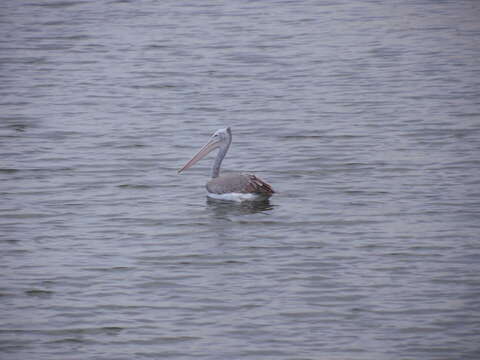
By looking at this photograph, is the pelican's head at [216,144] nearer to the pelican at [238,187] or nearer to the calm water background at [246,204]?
the calm water background at [246,204]

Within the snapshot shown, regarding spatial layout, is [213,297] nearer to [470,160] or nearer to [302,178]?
[302,178]

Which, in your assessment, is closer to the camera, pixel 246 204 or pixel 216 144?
pixel 246 204

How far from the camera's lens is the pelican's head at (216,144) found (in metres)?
13.2

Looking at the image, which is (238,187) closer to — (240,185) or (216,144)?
(240,185)

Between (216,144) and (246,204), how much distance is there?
4.18 feet

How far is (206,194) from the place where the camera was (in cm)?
1265

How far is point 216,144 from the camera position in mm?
13266

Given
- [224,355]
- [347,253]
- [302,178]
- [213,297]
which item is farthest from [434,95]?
[224,355]

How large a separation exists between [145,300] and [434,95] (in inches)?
378

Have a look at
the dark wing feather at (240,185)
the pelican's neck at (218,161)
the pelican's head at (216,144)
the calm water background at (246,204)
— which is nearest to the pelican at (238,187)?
the dark wing feather at (240,185)

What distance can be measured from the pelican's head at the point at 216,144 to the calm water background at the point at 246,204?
0.78ft

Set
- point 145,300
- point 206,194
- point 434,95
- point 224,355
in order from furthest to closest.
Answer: point 434,95 → point 206,194 → point 145,300 → point 224,355

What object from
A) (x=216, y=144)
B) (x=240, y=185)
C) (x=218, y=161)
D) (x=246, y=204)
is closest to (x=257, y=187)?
(x=240, y=185)

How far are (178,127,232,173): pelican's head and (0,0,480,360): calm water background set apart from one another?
0.24 meters
